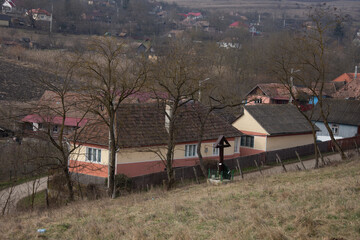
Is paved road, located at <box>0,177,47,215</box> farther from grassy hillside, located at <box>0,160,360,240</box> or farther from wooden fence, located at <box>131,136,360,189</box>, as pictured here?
grassy hillside, located at <box>0,160,360,240</box>

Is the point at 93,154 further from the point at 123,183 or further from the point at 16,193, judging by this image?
the point at 16,193

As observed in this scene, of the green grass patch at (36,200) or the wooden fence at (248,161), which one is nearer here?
the green grass patch at (36,200)

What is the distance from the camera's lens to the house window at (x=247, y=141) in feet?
119

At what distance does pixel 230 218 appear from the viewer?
10.7 m

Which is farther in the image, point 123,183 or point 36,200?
point 36,200

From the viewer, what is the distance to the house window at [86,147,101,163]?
2736 cm

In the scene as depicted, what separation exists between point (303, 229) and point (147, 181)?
16389 mm

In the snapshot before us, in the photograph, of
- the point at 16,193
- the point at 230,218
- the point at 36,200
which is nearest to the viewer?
the point at 230,218

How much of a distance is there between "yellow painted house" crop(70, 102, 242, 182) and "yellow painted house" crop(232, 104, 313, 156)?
3.21 meters

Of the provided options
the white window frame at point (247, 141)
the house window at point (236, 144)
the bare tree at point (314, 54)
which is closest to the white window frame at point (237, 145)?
the house window at point (236, 144)

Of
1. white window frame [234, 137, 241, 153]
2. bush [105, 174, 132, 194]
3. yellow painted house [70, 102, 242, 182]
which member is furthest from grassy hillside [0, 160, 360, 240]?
white window frame [234, 137, 241, 153]

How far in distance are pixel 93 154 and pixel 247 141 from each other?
13861mm

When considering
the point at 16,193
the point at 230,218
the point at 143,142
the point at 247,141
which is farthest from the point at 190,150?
the point at 230,218

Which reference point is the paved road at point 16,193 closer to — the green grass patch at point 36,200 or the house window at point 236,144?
the green grass patch at point 36,200
